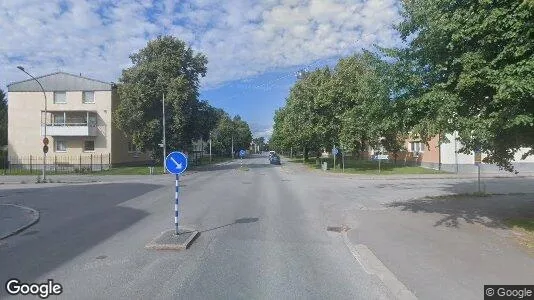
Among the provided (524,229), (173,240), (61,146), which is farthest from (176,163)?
(61,146)

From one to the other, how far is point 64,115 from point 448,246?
4979cm

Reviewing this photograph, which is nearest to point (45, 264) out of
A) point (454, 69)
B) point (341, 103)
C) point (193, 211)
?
point (193, 211)

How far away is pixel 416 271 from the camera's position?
24.6 ft

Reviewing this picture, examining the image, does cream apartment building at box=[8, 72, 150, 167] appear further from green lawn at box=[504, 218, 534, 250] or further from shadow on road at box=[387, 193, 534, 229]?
green lawn at box=[504, 218, 534, 250]

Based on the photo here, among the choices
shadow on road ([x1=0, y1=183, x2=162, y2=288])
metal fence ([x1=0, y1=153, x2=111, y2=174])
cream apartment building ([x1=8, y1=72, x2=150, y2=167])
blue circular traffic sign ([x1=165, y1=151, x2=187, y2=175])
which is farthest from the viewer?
cream apartment building ([x1=8, y1=72, x2=150, y2=167])

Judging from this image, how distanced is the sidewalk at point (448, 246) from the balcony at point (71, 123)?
138 feet

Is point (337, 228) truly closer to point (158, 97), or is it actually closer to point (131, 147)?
point (158, 97)

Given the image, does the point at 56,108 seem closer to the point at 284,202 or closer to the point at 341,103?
the point at 341,103

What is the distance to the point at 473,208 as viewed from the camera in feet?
50.9

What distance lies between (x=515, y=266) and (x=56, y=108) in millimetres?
51761

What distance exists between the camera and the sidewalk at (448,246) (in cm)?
684

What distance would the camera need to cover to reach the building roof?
51.6 meters

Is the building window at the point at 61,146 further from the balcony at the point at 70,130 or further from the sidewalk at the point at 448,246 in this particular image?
the sidewalk at the point at 448,246

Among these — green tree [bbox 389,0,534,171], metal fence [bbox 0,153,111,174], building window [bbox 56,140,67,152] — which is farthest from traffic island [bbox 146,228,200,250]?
building window [bbox 56,140,67,152]
